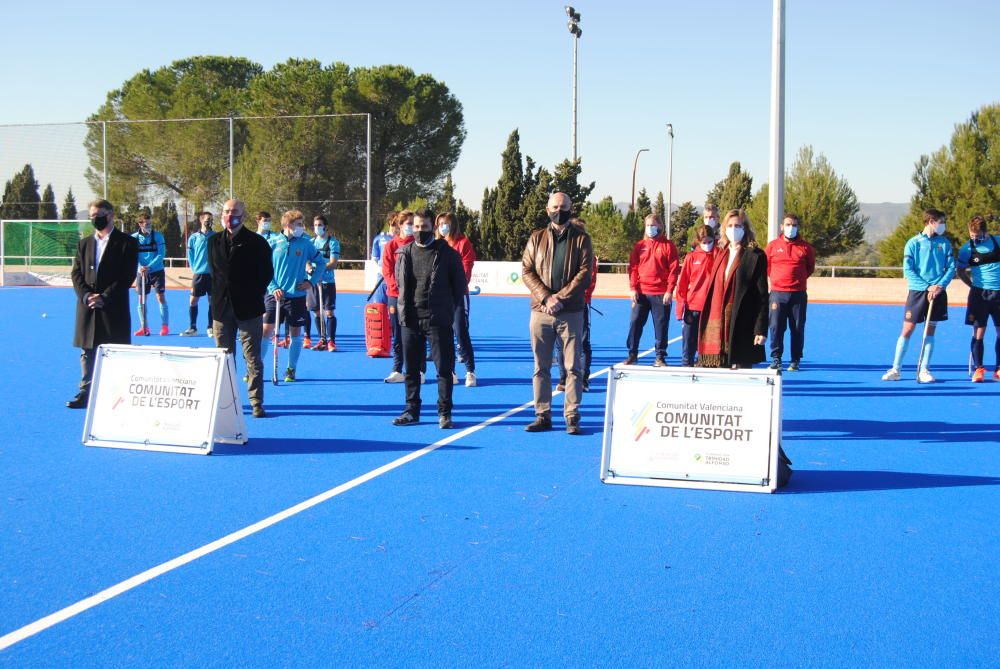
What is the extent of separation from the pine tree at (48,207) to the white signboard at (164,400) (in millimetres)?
37474

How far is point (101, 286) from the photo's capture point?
30.1ft

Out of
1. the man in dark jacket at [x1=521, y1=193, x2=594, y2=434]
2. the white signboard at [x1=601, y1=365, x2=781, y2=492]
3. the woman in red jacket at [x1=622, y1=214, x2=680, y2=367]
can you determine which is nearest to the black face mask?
the man in dark jacket at [x1=521, y1=193, x2=594, y2=434]

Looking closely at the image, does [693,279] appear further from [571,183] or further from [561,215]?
[571,183]

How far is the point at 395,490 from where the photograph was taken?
20.4ft

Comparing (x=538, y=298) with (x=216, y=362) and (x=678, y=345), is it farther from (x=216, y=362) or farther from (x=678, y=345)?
(x=678, y=345)

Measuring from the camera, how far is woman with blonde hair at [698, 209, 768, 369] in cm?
666

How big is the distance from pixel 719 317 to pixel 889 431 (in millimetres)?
2712

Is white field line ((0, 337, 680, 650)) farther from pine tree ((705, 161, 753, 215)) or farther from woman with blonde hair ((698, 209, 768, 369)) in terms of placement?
pine tree ((705, 161, 753, 215))

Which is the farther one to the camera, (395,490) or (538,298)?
(538,298)

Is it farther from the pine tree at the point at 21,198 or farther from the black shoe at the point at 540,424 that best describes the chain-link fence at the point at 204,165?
the black shoe at the point at 540,424

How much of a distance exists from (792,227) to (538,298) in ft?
18.3

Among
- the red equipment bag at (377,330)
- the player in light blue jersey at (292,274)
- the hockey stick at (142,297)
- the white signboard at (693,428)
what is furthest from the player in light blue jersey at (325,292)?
the white signboard at (693,428)

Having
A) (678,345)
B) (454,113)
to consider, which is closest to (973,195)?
(454,113)

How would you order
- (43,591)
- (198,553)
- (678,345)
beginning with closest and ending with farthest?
(43,591) → (198,553) → (678,345)
